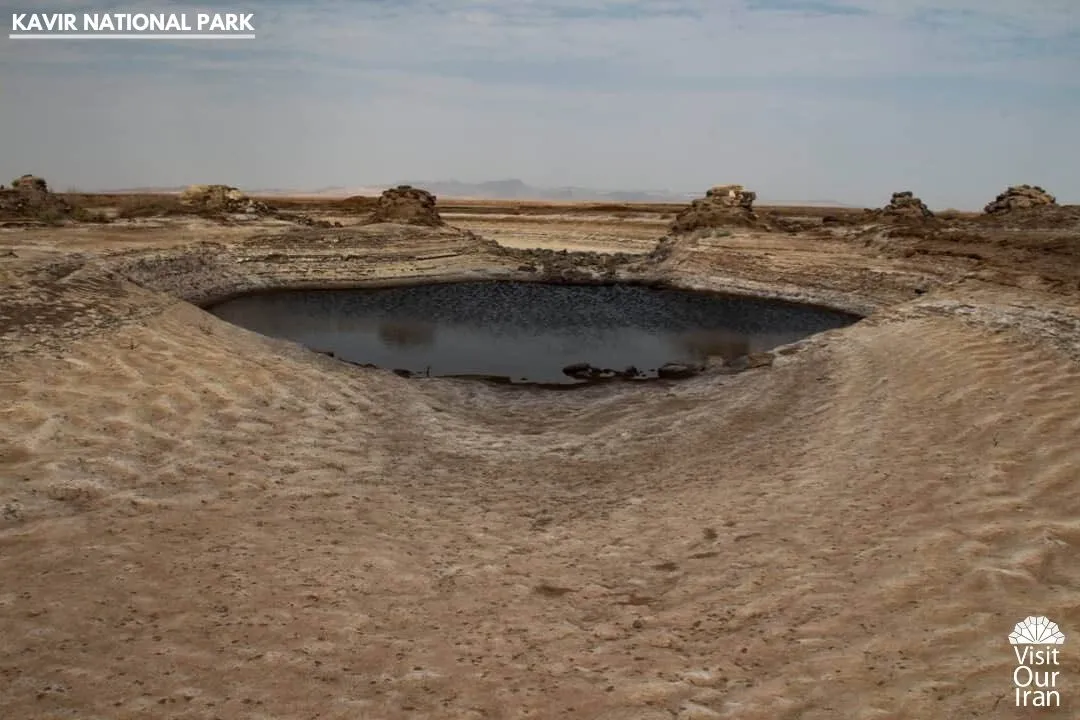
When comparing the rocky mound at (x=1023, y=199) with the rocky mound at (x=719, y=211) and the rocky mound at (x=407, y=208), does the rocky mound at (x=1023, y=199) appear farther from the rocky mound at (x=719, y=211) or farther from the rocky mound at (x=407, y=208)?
the rocky mound at (x=407, y=208)

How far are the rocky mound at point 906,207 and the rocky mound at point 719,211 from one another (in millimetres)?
5146

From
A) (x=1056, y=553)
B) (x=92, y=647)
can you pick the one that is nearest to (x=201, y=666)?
(x=92, y=647)

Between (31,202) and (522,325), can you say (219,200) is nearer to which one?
(31,202)

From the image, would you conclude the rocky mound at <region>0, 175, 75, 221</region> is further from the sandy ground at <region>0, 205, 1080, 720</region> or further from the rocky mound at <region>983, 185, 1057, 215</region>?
the rocky mound at <region>983, 185, 1057, 215</region>

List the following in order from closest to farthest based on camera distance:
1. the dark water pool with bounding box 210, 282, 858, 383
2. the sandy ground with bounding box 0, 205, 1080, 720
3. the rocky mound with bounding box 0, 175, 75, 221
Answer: the sandy ground with bounding box 0, 205, 1080, 720, the dark water pool with bounding box 210, 282, 858, 383, the rocky mound with bounding box 0, 175, 75, 221

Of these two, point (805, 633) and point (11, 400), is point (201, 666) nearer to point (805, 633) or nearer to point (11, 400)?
point (805, 633)

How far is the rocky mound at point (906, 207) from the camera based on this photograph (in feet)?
89.8

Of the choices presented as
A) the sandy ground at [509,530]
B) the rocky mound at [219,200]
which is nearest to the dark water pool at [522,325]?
the sandy ground at [509,530]

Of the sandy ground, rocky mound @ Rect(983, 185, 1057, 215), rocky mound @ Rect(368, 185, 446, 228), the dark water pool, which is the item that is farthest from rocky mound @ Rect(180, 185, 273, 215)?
rocky mound @ Rect(983, 185, 1057, 215)

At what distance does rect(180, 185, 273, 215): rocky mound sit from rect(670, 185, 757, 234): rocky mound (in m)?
17.2

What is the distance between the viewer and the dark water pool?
43.3 ft

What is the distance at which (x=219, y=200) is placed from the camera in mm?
30031

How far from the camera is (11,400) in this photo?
6105 mm

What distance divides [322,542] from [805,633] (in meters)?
3.10
